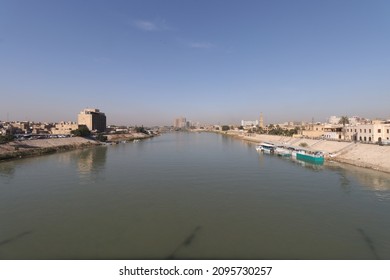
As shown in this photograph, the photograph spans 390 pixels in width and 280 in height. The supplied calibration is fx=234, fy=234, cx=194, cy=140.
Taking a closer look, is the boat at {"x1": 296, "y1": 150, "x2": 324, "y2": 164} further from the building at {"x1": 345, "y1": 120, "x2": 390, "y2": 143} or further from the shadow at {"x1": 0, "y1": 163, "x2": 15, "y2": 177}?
the shadow at {"x1": 0, "y1": 163, "x2": 15, "y2": 177}

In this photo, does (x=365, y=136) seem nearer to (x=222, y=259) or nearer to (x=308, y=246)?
(x=308, y=246)

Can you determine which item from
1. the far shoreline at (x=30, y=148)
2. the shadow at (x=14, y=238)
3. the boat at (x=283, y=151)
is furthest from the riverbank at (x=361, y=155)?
the far shoreline at (x=30, y=148)

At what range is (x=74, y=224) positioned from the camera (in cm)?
1131

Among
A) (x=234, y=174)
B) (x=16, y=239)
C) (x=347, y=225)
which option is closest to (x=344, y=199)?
(x=347, y=225)

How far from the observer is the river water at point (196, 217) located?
28.9ft

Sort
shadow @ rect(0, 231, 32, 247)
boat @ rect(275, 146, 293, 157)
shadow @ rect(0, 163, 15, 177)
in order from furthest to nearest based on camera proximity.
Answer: boat @ rect(275, 146, 293, 157) → shadow @ rect(0, 163, 15, 177) → shadow @ rect(0, 231, 32, 247)

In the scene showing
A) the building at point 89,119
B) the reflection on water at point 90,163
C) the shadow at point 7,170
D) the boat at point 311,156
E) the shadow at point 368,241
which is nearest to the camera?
the shadow at point 368,241

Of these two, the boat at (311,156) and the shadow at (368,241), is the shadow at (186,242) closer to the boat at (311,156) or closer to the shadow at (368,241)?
the shadow at (368,241)

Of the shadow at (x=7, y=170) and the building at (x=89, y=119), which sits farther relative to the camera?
the building at (x=89, y=119)

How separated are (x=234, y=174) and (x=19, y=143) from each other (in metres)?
39.5

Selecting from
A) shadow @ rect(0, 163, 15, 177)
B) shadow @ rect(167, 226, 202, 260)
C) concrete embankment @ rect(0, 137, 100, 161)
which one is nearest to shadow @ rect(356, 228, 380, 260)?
shadow @ rect(167, 226, 202, 260)

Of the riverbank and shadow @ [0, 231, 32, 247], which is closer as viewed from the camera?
shadow @ [0, 231, 32, 247]

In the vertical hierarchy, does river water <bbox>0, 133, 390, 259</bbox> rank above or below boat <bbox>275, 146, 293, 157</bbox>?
below

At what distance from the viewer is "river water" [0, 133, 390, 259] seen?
880 cm
